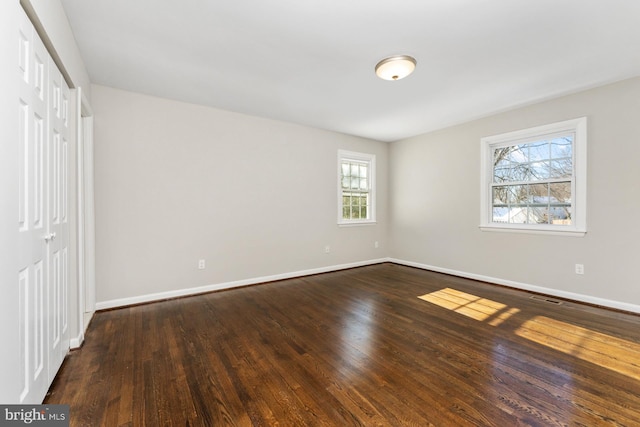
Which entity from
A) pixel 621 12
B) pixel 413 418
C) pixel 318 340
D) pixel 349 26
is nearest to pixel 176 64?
pixel 349 26

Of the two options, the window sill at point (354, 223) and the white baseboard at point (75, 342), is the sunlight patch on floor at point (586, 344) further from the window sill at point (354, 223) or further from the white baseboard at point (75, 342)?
the white baseboard at point (75, 342)

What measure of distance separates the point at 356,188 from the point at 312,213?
4.00 ft

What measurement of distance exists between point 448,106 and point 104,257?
4708 mm

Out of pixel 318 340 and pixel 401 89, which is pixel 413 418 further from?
pixel 401 89

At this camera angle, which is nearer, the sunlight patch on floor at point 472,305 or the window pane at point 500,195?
the sunlight patch on floor at point 472,305

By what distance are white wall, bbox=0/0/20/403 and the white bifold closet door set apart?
0.09 m

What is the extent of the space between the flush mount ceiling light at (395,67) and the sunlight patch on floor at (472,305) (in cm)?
260

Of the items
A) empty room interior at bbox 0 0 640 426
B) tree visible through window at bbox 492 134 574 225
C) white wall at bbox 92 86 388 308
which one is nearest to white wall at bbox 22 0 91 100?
empty room interior at bbox 0 0 640 426

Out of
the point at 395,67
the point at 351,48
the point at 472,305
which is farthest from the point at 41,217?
the point at 472,305

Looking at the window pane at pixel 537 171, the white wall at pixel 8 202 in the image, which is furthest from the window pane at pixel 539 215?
the white wall at pixel 8 202

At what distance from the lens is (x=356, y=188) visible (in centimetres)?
542

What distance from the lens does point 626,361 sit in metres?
2.01

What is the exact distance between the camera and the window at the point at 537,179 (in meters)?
3.33

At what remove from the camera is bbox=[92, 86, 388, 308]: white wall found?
312cm
